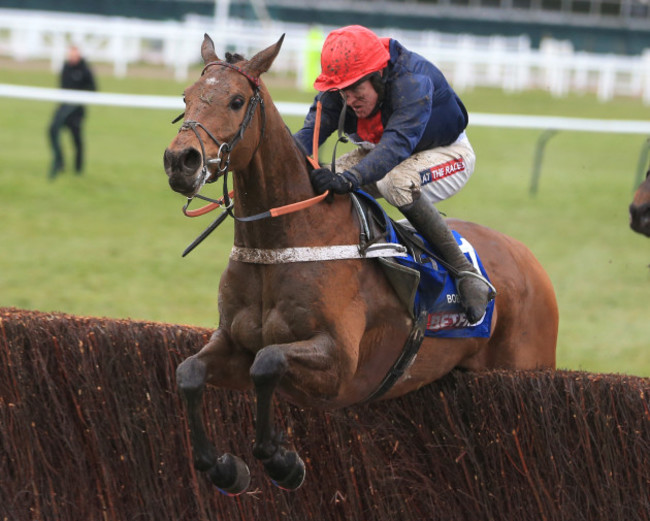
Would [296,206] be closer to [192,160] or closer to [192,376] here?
[192,160]

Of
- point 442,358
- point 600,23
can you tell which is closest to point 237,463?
point 442,358

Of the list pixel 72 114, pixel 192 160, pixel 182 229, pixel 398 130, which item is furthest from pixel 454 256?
pixel 72 114

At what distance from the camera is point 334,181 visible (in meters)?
4.00

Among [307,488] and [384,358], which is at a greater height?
[384,358]

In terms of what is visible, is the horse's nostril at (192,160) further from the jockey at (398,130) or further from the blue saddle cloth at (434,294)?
the blue saddle cloth at (434,294)

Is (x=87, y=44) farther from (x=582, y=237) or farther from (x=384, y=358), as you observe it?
(x=384, y=358)

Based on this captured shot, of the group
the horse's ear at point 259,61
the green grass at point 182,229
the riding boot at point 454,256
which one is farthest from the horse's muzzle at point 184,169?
the green grass at point 182,229

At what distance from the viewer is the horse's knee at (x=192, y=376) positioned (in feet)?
12.6

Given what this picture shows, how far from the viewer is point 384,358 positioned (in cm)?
428

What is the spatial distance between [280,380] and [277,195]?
73 centimetres

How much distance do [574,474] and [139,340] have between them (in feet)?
6.77

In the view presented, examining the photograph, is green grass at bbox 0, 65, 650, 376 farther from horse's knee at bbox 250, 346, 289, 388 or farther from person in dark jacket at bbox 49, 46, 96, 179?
horse's knee at bbox 250, 346, 289, 388

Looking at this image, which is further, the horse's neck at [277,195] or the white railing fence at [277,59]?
the white railing fence at [277,59]

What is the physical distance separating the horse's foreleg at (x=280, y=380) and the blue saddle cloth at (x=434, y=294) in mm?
663
